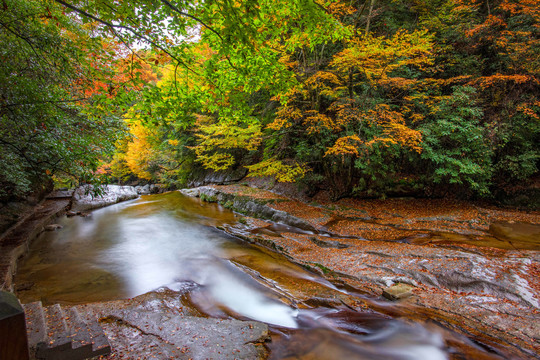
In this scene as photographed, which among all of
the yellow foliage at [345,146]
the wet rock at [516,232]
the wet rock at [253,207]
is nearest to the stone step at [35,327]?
the wet rock at [253,207]

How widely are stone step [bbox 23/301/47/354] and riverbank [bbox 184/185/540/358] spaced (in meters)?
4.28

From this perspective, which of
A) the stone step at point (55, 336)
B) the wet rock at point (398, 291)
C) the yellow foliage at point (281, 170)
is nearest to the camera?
the stone step at point (55, 336)

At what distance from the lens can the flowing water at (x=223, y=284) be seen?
3464 millimetres

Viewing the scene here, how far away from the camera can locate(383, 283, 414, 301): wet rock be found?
4391mm

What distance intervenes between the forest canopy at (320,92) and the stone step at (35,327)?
2085 mm

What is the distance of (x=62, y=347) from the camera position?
224 cm

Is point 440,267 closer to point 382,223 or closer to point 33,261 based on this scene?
point 382,223

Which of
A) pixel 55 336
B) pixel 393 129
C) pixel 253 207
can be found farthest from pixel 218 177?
pixel 55 336

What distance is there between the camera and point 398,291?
178 inches

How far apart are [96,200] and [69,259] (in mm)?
9063

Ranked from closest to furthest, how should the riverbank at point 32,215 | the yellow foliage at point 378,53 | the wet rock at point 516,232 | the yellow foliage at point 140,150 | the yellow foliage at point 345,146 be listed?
1. the riverbank at point 32,215
2. the wet rock at point 516,232
3. the yellow foliage at point 378,53
4. the yellow foliage at point 345,146
5. the yellow foliage at point 140,150

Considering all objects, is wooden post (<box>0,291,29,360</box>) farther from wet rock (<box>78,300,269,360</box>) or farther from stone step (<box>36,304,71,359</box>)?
wet rock (<box>78,300,269,360</box>)

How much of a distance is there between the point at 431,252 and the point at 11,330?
7.00 metres

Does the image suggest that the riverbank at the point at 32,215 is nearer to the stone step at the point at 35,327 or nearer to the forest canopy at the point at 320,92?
the forest canopy at the point at 320,92
